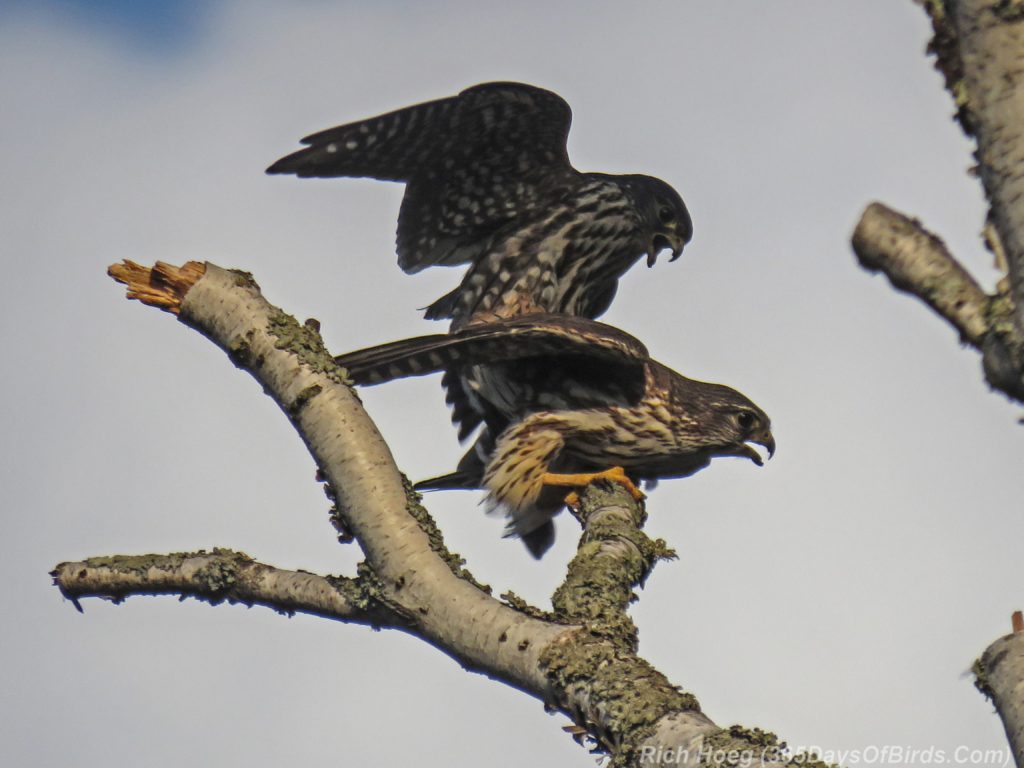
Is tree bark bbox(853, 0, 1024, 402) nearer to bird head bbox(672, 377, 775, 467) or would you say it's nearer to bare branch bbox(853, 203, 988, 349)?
bare branch bbox(853, 203, 988, 349)

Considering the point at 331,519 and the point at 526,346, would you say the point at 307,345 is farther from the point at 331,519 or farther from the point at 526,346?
the point at 526,346

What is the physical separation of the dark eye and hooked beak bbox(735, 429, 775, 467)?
91 millimetres

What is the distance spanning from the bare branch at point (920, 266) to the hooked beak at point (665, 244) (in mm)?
5936

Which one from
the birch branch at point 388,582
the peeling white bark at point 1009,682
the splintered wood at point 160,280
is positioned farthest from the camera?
the splintered wood at point 160,280

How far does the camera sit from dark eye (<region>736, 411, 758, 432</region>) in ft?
23.0

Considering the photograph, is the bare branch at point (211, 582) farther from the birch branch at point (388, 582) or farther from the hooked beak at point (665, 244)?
the hooked beak at point (665, 244)

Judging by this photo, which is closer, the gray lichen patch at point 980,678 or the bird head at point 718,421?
the gray lichen patch at point 980,678

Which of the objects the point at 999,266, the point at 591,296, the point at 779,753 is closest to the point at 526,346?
the point at 591,296

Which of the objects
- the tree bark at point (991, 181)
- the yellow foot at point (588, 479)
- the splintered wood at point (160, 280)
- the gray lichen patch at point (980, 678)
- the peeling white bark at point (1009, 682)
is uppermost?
the yellow foot at point (588, 479)

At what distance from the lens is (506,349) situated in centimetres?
637

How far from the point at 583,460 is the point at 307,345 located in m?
2.83

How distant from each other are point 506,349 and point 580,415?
63 cm

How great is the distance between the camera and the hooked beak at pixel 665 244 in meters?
8.40

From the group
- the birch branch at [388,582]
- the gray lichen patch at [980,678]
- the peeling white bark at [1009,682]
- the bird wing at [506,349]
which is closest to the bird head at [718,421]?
the bird wing at [506,349]
